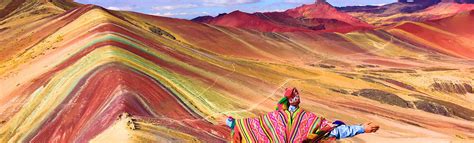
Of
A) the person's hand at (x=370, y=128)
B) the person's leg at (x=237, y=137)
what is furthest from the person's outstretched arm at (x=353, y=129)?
the person's leg at (x=237, y=137)

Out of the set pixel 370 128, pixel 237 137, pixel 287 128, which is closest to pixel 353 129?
pixel 370 128

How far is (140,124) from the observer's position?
39.7 ft

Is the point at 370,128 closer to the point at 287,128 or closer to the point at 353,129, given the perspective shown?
the point at 353,129

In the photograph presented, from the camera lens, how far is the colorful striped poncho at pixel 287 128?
5602 millimetres

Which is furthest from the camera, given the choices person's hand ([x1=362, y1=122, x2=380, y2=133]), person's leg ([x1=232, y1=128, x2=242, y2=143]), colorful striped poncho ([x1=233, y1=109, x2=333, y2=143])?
person's leg ([x1=232, y1=128, x2=242, y2=143])

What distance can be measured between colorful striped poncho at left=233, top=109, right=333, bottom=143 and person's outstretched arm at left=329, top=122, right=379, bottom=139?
3.6 inches

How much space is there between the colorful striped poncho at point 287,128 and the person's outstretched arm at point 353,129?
0.09m

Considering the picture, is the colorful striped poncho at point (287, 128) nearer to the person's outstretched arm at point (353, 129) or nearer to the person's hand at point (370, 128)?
the person's outstretched arm at point (353, 129)

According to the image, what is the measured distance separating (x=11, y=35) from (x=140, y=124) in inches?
1561

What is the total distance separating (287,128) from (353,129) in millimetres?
712

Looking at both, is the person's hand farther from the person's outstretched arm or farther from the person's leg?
the person's leg

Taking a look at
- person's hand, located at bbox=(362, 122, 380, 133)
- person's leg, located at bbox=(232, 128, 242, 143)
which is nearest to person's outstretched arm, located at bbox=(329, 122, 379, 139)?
person's hand, located at bbox=(362, 122, 380, 133)

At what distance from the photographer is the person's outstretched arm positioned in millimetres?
5371

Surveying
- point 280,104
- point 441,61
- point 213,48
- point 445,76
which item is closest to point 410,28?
point 441,61
